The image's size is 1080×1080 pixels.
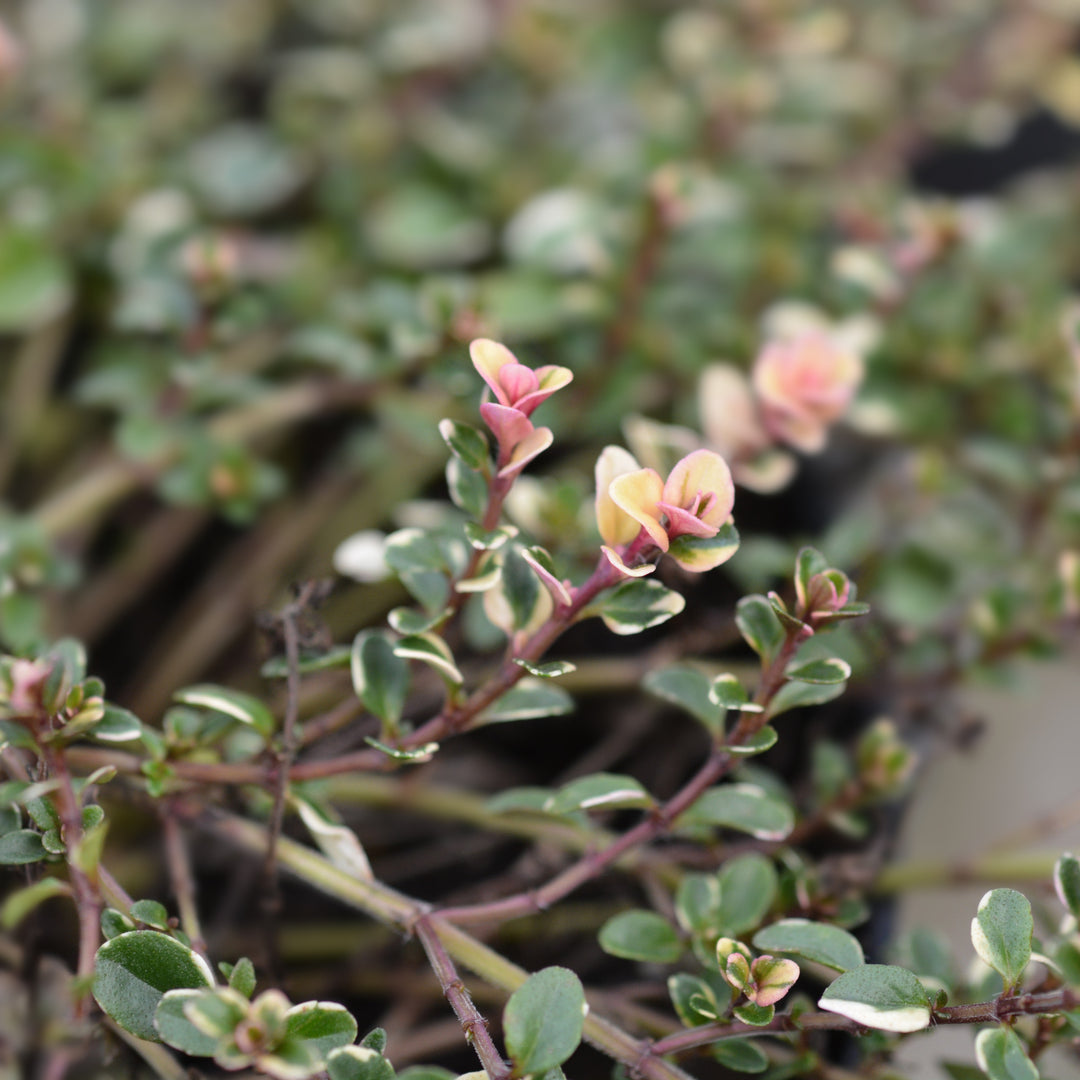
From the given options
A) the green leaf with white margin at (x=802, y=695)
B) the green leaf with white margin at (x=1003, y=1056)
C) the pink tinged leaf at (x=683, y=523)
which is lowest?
the green leaf with white margin at (x=1003, y=1056)

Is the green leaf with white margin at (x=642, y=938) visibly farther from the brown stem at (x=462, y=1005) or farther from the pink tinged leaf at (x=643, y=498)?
the pink tinged leaf at (x=643, y=498)

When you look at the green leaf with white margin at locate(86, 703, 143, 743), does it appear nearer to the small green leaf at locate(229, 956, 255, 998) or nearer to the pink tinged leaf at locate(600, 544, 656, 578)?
the small green leaf at locate(229, 956, 255, 998)

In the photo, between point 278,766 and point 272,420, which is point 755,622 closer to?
point 278,766

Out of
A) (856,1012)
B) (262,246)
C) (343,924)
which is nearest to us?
(856,1012)

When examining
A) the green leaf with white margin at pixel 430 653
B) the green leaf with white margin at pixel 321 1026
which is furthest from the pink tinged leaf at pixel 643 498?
the green leaf with white margin at pixel 321 1026

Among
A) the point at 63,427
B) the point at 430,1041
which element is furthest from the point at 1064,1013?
the point at 63,427

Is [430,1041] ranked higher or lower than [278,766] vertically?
lower
